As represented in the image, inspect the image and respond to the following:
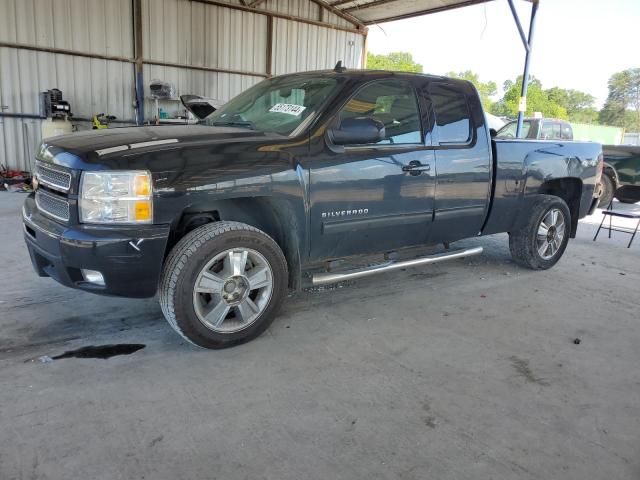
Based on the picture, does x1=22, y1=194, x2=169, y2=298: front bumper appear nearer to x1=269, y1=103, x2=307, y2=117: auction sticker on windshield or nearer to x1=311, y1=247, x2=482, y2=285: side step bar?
x1=311, y1=247, x2=482, y2=285: side step bar

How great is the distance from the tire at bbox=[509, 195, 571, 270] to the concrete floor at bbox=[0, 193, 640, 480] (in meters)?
0.88

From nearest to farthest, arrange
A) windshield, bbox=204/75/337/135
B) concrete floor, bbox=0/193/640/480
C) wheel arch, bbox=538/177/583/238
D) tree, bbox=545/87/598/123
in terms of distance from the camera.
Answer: concrete floor, bbox=0/193/640/480
windshield, bbox=204/75/337/135
wheel arch, bbox=538/177/583/238
tree, bbox=545/87/598/123

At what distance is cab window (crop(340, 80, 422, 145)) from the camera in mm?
3709

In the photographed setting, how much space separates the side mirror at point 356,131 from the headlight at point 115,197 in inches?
51.5

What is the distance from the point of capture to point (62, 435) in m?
2.29

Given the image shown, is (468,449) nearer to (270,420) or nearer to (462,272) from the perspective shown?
(270,420)

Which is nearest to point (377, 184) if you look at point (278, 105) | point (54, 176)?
point (278, 105)

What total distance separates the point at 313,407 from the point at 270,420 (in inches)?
9.8

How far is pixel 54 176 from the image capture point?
3.05 meters

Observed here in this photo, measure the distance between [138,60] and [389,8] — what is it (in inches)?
273

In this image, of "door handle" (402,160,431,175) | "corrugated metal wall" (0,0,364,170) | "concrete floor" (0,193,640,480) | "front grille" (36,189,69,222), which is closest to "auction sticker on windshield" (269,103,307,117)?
"door handle" (402,160,431,175)

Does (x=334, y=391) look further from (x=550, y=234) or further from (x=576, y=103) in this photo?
(x=576, y=103)

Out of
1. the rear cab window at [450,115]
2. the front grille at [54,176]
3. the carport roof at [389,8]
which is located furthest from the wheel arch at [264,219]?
the carport roof at [389,8]

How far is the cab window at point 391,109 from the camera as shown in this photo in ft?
12.2
